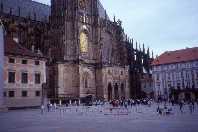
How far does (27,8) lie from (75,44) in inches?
591

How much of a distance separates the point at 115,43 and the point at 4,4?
2703 centimetres

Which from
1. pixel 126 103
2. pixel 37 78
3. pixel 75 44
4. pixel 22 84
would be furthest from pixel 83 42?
pixel 22 84

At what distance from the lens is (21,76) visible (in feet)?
156


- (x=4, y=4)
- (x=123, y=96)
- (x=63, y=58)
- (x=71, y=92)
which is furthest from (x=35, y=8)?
(x=123, y=96)

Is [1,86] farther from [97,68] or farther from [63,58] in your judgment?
[97,68]

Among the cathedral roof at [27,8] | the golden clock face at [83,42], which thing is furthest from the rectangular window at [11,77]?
the golden clock face at [83,42]

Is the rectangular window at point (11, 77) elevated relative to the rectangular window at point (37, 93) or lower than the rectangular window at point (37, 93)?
elevated

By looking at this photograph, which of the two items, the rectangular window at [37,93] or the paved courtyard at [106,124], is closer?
the paved courtyard at [106,124]

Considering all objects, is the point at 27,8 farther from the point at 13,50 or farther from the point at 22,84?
the point at 22,84

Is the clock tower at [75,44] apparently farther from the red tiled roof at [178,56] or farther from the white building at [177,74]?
the red tiled roof at [178,56]

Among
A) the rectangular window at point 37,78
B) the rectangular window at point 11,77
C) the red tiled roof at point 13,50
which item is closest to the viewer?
the rectangular window at point 11,77

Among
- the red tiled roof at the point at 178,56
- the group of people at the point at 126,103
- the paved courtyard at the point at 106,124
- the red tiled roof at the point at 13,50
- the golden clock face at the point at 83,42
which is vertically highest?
the golden clock face at the point at 83,42

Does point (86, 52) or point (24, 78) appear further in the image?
point (86, 52)

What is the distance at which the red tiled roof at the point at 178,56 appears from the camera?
3061 inches
